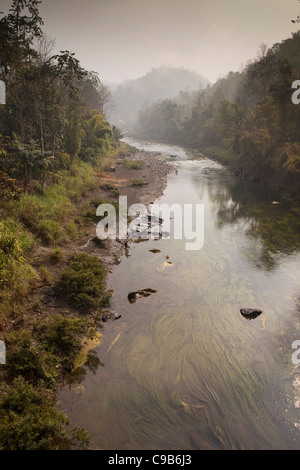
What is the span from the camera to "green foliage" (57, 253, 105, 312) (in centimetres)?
812

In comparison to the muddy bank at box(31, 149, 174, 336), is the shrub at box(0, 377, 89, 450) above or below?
below

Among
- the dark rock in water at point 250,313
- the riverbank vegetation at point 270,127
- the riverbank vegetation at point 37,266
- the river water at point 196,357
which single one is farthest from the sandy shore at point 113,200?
the riverbank vegetation at point 270,127

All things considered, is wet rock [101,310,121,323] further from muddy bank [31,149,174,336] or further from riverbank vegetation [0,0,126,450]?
riverbank vegetation [0,0,126,450]

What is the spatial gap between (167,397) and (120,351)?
178cm

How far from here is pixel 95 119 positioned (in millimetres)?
29609

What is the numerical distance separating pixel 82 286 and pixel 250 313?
19.5 ft

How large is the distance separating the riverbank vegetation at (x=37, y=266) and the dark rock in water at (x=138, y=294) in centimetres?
110

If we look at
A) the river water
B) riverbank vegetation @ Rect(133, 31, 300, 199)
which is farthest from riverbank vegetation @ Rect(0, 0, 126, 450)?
riverbank vegetation @ Rect(133, 31, 300, 199)

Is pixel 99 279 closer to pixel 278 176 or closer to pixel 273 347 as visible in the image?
pixel 273 347

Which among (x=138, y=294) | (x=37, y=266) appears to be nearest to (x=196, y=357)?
(x=138, y=294)

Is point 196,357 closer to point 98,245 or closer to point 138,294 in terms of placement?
point 138,294

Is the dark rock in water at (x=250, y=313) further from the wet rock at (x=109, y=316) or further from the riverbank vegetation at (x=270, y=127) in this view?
the riverbank vegetation at (x=270, y=127)

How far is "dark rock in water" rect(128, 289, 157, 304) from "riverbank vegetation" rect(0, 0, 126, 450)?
1103 mm
